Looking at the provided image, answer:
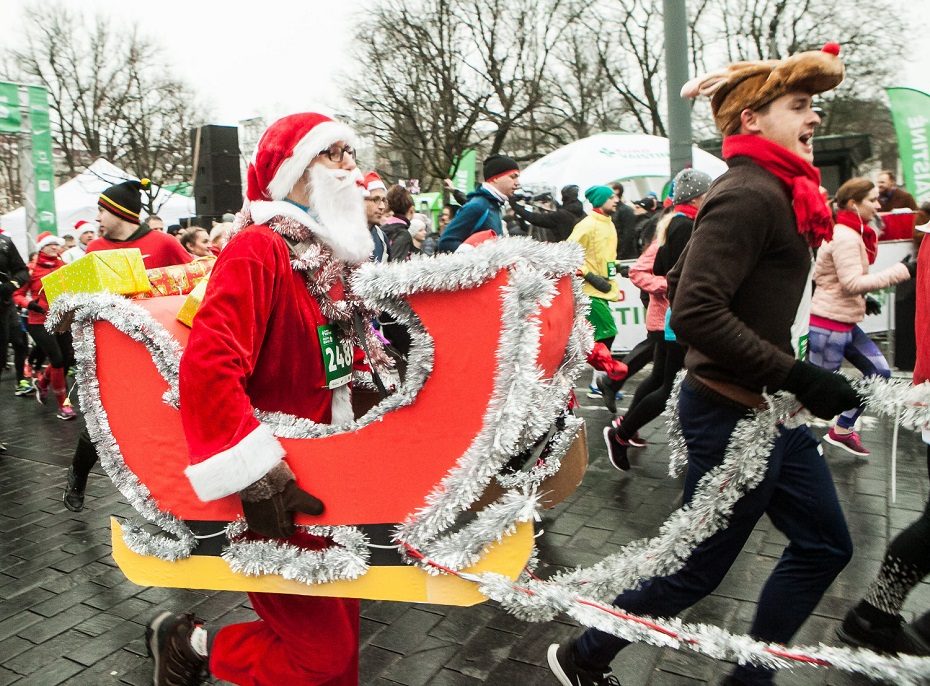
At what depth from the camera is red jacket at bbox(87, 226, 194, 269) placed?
5.16m

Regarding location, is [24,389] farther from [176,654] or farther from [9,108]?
[176,654]

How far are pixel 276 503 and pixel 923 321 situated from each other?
257 centimetres

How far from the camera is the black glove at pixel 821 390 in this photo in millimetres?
2025

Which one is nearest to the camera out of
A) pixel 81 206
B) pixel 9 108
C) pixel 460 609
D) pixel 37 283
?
pixel 460 609

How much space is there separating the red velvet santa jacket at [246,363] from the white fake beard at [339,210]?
16 centimetres

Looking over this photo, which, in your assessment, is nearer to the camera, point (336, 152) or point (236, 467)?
point (236, 467)

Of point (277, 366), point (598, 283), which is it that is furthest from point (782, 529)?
point (598, 283)

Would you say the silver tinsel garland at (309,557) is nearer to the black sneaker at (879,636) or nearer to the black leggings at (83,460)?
the black sneaker at (879,636)

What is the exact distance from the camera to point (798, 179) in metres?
2.21

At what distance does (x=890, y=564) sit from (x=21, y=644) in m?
3.51

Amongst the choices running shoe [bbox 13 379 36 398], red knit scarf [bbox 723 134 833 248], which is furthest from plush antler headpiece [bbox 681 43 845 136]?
running shoe [bbox 13 379 36 398]

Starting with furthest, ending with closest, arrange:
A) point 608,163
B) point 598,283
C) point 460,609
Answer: point 608,163 < point 598,283 < point 460,609

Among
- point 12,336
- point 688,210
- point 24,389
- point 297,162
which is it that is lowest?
point 24,389

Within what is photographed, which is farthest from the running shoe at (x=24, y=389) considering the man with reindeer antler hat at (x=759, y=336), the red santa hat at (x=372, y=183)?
the man with reindeer antler hat at (x=759, y=336)
